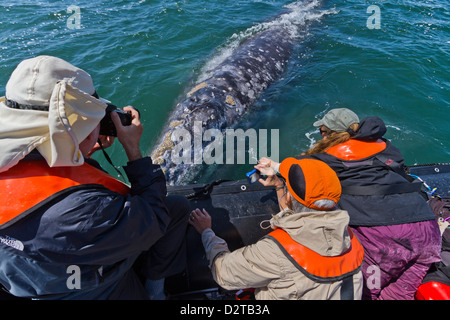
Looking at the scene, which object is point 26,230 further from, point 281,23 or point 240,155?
point 281,23

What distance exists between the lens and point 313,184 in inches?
86.8

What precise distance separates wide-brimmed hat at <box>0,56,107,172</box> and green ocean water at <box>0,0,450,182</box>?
386 cm

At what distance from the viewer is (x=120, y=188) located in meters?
2.09

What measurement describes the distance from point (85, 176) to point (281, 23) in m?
12.4

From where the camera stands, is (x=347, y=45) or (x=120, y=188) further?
(x=347, y=45)

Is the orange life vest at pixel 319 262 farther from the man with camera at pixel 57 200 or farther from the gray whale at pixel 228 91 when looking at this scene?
the gray whale at pixel 228 91

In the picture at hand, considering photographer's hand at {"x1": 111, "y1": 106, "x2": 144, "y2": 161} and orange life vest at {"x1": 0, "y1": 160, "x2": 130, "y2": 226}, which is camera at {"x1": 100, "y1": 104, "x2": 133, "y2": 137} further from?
orange life vest at {"x1": 0, "y1": 160, "x2": 130, "y2": 226}

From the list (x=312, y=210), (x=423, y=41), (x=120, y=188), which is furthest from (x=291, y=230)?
(x=423, y=41)

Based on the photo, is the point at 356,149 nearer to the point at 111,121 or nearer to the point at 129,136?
the point at 129,136

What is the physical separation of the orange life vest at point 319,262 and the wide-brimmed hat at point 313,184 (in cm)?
36

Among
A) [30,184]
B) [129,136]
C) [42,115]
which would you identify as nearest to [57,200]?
[30,184]

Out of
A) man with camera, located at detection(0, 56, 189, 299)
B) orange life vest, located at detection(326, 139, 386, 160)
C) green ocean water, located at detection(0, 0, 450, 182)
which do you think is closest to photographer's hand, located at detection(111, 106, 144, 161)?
man with camera, located at detection(0, 56, 189, 299)
